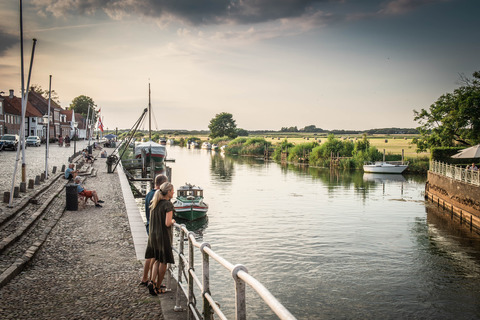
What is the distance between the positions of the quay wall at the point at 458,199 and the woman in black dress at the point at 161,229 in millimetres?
22263

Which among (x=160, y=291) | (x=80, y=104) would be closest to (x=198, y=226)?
(x=160, y=291)

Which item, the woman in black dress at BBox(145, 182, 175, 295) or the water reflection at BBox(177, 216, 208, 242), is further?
the water reflection at BBox(177, 216, 208, 242)

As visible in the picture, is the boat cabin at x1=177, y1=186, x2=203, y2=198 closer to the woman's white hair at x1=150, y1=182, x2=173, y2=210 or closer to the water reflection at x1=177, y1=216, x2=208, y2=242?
the water reflection at x1=177, y1=216, x2=208, y2=242

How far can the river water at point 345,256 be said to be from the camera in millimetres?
13508

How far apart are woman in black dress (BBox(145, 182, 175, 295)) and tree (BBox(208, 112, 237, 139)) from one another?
171033 mm

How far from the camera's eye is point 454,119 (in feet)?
150

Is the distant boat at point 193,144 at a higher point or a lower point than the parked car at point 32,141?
lower

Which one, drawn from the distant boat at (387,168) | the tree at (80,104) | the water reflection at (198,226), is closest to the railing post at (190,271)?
the water reflection at (198,226)

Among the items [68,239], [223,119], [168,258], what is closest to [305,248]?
[68,239]

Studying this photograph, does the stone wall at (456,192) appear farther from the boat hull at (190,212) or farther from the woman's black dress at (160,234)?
the woman's black dress at (160,234)

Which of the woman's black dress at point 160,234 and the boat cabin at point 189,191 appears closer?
the woman's black dress at point 160,234

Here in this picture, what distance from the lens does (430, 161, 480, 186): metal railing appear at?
25.6 meters

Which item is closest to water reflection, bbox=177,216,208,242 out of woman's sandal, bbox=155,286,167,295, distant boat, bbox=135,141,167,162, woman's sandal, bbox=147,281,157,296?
woman's sandal, bbox=155,286,167,295

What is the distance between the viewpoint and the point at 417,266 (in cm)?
1783
